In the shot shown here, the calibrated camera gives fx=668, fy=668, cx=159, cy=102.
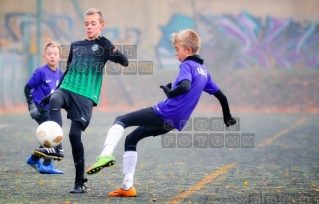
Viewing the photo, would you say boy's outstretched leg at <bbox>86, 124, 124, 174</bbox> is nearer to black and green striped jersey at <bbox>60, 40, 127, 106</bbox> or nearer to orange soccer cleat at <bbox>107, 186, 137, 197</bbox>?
orange soccer cleat at <bbox>107, 186, 137, 197</bbox>

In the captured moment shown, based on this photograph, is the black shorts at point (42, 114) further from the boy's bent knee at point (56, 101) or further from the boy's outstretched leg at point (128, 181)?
the boy's outstretched leg at point (128, 181)

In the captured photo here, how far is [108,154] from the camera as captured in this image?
22.1ft

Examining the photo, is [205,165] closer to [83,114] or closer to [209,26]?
[83,114]

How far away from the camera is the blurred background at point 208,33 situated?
3241 centimetres

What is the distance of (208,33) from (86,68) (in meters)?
27.2

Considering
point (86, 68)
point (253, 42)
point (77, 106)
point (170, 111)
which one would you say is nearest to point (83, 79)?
point (86, 68)

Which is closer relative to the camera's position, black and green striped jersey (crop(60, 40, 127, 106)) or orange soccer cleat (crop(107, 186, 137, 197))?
orange soccer cleat (crop(107, 186, 137, 197))

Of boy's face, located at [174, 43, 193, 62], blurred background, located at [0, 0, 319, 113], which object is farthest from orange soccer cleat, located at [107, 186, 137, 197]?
blurred background, located at [0, 0, 319, 113]

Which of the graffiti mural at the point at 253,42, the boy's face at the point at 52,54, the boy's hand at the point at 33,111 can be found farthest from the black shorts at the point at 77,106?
the graffiti mural at the point at 253,42

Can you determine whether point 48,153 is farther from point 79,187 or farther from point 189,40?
point 189,40

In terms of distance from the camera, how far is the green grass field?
7.01m

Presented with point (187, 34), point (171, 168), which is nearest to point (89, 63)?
point (187, 34)

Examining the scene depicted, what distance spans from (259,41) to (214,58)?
2.52 metres

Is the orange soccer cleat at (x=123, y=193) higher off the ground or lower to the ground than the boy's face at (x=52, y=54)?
Result: lower
